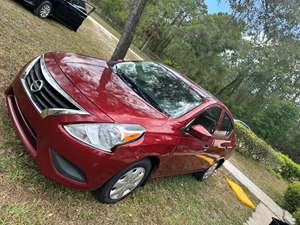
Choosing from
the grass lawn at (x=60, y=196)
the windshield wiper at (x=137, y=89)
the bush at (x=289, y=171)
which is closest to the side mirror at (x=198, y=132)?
the windshield wiper at (x=137, y=89)

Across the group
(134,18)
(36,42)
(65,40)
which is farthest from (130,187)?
(65,40)

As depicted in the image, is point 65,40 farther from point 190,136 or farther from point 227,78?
point 227,78

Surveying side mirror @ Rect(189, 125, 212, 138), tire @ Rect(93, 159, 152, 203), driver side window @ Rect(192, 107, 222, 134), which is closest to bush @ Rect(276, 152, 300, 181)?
driver side window @ Rect(192, 107, 222, 134)

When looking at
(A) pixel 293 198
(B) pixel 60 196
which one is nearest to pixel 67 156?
(B) pixel 60 196

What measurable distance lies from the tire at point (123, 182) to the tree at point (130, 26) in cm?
515

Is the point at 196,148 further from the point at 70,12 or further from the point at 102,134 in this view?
the point at 70,12

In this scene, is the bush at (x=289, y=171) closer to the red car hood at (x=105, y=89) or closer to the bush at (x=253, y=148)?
the bush at (x=253, y=148)

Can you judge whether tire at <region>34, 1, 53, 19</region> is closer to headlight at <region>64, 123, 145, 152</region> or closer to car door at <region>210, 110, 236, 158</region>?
car door at <region>210, 110, 236, 158</region>

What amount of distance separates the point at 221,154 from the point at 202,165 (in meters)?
0.80

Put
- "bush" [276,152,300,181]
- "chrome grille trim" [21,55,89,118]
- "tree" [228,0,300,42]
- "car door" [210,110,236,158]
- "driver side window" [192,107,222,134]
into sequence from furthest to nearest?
"bush" [276,152,300,181] < "tree" [228,0,300,42] < "car door" [210,110,236,158] < "driver side window" [192,107,222,134] < "chrome grille trim" [21,55,89,118]

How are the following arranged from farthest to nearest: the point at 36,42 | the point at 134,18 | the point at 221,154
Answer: the point at 134,18
the point at 36,42
the point at 221,154

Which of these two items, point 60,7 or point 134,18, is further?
point 60,7

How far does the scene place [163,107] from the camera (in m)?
4.04

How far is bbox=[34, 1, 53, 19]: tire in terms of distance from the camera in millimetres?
9125
